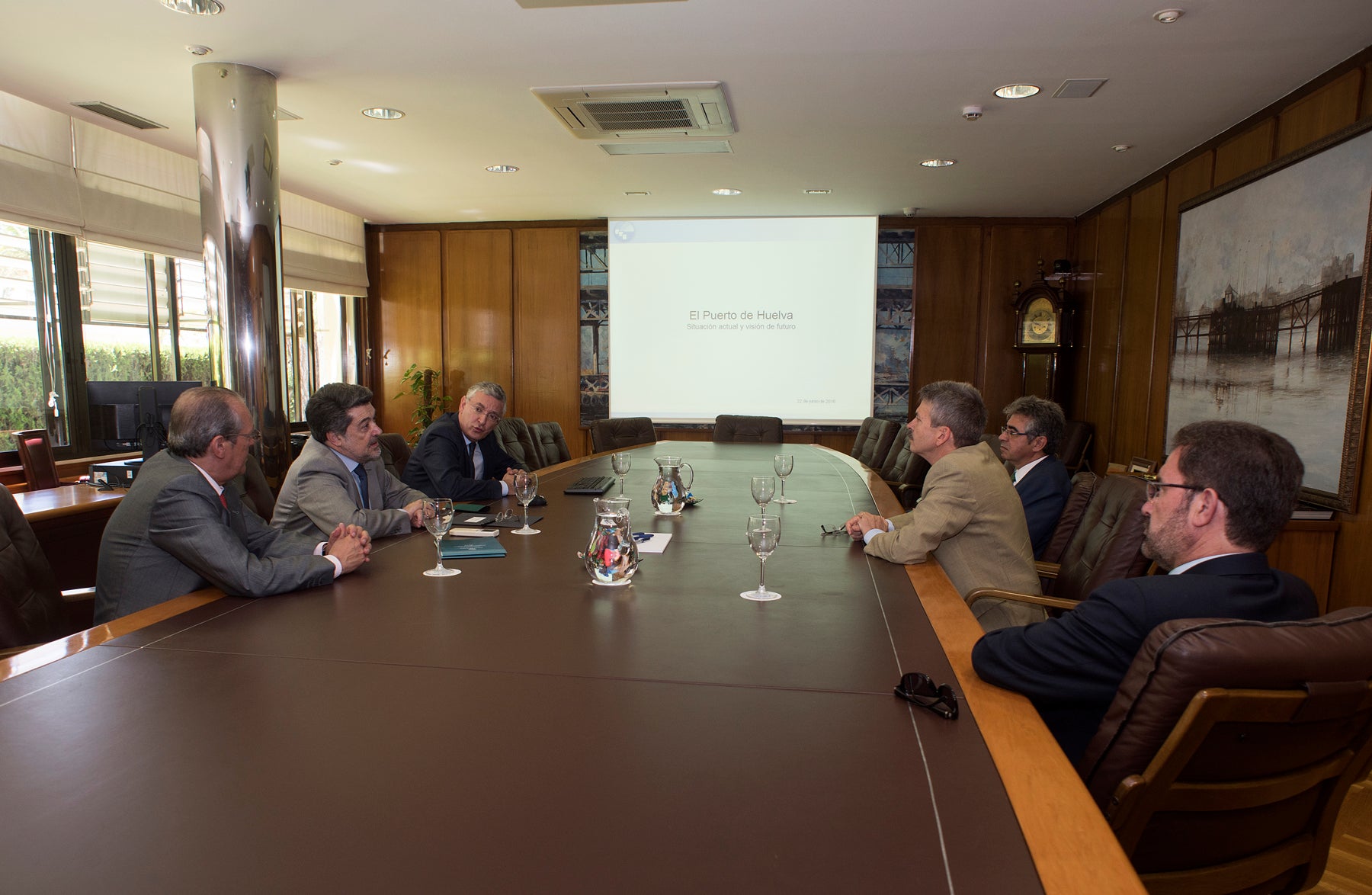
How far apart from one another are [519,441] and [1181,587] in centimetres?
478

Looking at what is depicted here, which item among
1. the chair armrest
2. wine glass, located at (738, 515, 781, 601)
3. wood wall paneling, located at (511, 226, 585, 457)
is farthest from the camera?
wood wall paneling, located at (511, 226, 585, 457)

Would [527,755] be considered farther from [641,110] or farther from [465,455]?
[641,110]

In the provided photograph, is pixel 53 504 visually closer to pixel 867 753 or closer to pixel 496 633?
pixel 496 633

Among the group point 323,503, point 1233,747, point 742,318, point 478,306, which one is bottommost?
point 1233,747

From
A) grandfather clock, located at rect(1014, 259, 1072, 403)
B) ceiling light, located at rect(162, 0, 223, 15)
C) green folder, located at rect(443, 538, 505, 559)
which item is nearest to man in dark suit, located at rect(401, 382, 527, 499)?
green folder, located at rect(443, 538, 505, 559)

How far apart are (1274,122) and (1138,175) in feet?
5.36

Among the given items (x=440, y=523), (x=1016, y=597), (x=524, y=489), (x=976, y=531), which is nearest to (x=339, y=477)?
(x=524, y=489)

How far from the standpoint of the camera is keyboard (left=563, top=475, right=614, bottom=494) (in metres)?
3.55

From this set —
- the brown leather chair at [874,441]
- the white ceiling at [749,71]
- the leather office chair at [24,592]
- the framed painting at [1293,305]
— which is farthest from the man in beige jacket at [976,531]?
the brown leather chair at [874,441]

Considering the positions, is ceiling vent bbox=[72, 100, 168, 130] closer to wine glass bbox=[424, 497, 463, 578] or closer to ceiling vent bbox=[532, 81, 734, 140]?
ceiling vent bbox=[532, 81, 734, 140]

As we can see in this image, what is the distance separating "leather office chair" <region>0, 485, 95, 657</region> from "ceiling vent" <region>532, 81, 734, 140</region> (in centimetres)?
323

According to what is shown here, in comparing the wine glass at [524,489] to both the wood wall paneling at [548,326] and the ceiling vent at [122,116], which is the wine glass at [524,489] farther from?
the wood wall paneling at [548,326]

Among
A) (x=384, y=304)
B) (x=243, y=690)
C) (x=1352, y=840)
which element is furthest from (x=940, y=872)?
(x=384, y=304)

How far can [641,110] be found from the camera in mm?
4754
